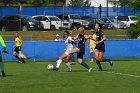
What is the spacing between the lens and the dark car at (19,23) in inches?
2185

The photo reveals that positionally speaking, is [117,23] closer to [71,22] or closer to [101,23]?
[101,23]

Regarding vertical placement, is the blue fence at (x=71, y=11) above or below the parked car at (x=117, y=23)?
above

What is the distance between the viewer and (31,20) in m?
55.7

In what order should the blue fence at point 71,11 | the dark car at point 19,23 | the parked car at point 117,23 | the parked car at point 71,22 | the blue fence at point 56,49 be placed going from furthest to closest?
the blue fence at point 71,11, the parked car at point 117,23, the parked car at point 71,22, the dark car at point 19,23, the blue fence at point 56,49

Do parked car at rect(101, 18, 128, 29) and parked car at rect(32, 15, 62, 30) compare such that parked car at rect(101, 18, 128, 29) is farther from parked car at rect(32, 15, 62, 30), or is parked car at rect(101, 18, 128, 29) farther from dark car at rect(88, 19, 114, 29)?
parked car at rect(32, 15, 62, 30)

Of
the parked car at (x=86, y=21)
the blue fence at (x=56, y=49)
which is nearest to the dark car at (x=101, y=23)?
the parked car at (x=86, y=21)

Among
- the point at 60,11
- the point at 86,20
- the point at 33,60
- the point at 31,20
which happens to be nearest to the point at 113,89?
the point at 33,60

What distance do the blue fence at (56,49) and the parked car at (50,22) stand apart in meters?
20.2

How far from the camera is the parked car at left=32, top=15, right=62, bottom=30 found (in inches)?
2264

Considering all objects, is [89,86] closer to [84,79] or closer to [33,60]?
[84,79]

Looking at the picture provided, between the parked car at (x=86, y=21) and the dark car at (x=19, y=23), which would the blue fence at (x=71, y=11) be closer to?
the parked car at (x=86, y=21)

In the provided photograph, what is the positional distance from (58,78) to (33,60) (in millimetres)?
18638

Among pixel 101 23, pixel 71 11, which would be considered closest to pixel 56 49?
pixel 101 23

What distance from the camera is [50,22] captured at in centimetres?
5741
